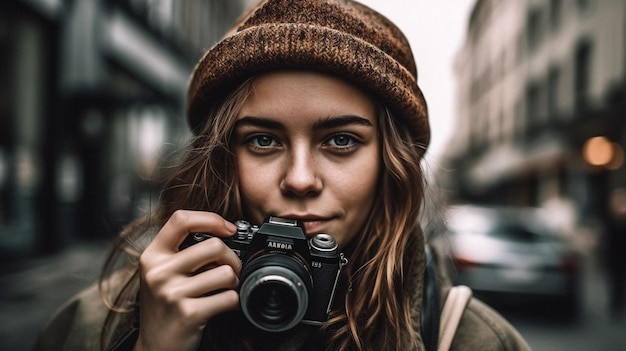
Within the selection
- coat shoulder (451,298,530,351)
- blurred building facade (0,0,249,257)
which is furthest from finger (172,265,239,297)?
blurred building facade (0,0,249,257)

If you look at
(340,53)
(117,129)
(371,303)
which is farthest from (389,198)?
(117,129)

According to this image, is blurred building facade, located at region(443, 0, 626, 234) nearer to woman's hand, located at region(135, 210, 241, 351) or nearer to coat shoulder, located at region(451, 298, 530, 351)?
coat shoulder, located at region(451, 298, 530, 351)

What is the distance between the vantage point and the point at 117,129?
12.8 meters

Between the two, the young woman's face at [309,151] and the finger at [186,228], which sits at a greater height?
the young woman's face at [309,151]

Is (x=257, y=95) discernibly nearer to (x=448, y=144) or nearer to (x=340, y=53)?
(x=340, y=53)

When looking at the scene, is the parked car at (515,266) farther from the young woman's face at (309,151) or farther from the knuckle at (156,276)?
the knuckle at (156,276)

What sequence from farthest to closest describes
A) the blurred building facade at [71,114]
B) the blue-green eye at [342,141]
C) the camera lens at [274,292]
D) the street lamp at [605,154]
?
the street lamp at [605,154] → the blurred building facade at [71,114] → the blue-green eye at [342,141] → the camera lens at [274,292]

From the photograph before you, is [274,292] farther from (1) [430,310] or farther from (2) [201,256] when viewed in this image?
(1) [430,310]

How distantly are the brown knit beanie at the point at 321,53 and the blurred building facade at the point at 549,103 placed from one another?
11.2 ft

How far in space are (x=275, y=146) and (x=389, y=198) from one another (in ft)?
1.15

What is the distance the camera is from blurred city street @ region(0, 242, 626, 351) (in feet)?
17.3

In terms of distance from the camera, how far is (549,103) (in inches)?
918

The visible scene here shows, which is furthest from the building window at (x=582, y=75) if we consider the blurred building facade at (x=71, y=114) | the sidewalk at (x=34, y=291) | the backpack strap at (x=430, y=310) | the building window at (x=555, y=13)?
the backpack strap at (x=430, y=310)

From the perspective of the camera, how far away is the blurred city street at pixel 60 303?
208 inches
